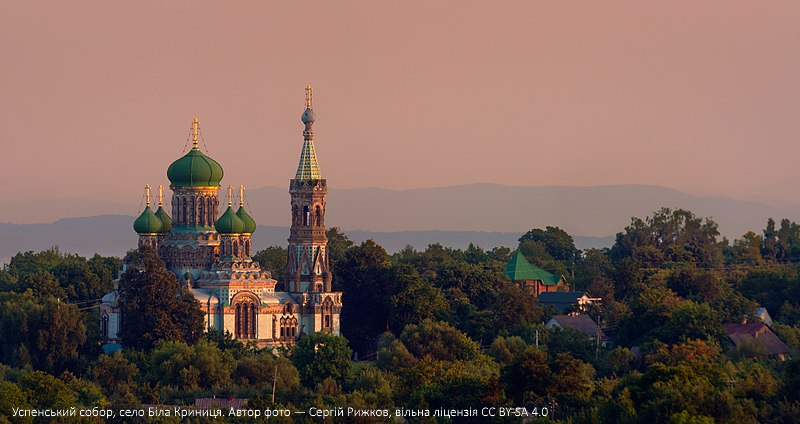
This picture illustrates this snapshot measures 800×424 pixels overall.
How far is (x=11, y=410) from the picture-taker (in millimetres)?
66500

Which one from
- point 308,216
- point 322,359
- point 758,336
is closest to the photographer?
point 322,359

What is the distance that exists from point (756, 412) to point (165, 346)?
87.2ft

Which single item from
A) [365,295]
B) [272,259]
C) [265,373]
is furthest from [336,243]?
[265,373]

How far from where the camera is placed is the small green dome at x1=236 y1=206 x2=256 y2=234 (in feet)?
297

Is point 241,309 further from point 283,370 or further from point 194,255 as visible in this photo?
point 283,370

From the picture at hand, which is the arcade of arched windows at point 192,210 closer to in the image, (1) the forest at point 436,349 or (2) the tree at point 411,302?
(1) the forest at point 436,349

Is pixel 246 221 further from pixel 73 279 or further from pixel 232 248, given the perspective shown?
pixel 73 279

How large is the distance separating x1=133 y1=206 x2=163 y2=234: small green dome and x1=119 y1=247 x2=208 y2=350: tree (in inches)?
211

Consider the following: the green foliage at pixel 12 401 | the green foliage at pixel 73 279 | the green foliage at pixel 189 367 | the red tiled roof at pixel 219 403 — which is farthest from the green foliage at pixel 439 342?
the green foliage at pixel 12 401

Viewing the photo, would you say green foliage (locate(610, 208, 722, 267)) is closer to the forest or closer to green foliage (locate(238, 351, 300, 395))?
the forest

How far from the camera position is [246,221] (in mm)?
90625

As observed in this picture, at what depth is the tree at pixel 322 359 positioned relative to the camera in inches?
3063

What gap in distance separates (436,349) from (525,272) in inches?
1049

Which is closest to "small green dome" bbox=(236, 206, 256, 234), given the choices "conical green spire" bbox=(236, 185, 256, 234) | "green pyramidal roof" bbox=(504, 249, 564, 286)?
"conical green spire" bbox=(236, 185, 256, 234)
